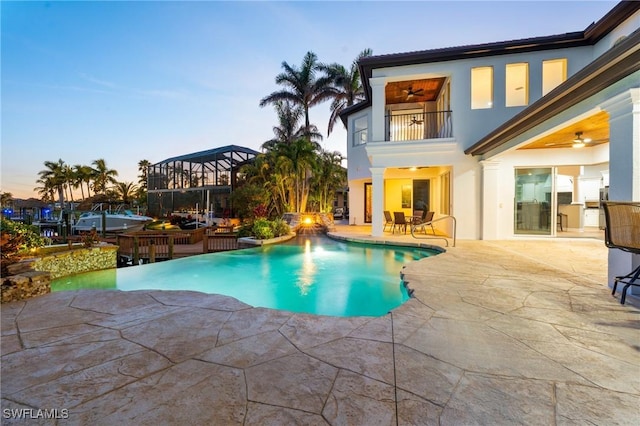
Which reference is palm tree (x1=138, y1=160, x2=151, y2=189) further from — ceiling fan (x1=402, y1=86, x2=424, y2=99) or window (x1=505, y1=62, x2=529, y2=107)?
window (x1=505, y1=62, x2=529, y2=107)

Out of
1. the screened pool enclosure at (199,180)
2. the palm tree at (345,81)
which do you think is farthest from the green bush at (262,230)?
the palm tree at (345,81)

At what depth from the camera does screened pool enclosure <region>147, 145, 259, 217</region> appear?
77.6 ft

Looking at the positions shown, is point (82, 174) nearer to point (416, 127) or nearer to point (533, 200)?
point (416, 127)

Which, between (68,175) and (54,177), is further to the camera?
(68,175)

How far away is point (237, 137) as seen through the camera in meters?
30.5

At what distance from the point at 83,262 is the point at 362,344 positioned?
292 inches

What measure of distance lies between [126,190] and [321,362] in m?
50.4

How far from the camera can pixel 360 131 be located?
52.8 feet

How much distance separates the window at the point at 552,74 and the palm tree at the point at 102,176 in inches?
2075

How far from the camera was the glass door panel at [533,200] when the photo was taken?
32.9 feet

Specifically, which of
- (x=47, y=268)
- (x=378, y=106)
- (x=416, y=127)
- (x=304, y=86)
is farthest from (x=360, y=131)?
(x=47, y=268)

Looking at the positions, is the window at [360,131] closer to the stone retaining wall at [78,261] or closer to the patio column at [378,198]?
the patio column at [378,198]

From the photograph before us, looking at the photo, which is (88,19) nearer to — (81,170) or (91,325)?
(91,325)

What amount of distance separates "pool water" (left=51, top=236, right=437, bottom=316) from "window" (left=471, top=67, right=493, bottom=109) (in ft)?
19.7
